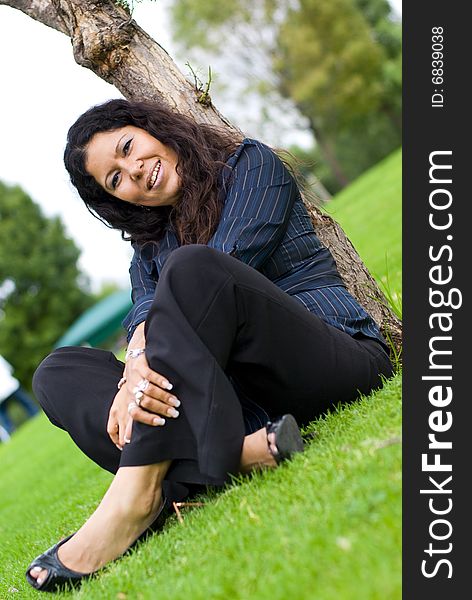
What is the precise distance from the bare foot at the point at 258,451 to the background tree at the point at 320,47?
29411 millimetres

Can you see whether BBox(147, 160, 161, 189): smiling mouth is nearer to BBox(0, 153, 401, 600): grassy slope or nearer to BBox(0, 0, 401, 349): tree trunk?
BBox(0, 0, 401, 349): tree trunk

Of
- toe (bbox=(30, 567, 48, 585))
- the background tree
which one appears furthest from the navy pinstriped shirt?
the background tree

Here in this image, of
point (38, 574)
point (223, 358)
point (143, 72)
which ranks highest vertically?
point (143, 72)

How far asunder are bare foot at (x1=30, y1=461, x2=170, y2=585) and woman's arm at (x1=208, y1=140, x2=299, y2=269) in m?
1.00

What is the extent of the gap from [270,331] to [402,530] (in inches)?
42.0

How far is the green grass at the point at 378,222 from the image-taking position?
9.48 metres

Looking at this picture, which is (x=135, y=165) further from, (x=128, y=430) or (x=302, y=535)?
(x=302, y=535)

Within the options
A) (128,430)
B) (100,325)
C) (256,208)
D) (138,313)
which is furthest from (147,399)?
(100,325)

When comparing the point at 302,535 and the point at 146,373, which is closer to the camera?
the point at 302,535

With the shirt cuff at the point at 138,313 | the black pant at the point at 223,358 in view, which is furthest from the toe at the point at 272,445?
the shirt cuff at the point at 138,313

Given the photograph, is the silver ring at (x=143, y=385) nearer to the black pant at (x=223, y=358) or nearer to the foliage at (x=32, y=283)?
the black pant at (x=223, y=358)

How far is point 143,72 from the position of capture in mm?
4719

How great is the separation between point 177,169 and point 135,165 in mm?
199

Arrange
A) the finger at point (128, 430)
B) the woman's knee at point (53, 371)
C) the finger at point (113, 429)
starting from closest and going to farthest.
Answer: the finger at point (128, 430)
the finger at point (113, 429)
the woman's knee at point (53, 371)
